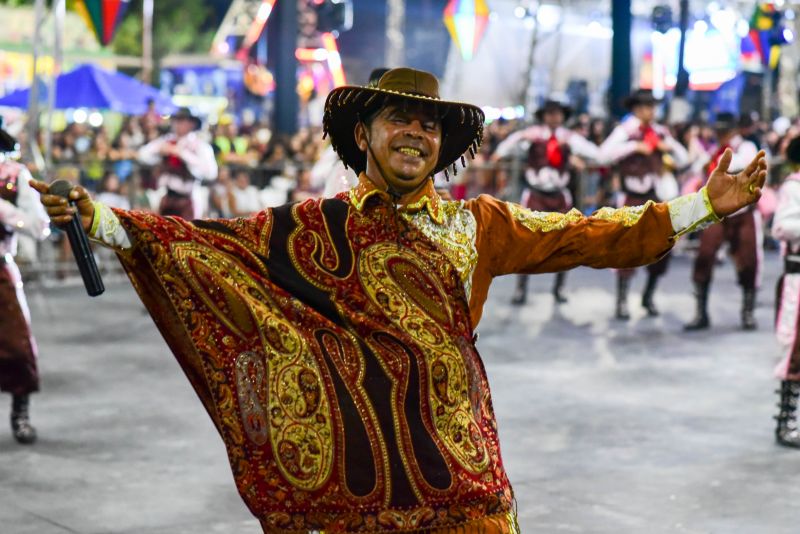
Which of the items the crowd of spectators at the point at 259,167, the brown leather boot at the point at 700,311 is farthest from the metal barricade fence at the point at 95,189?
the brown leather boot at the point at 700,311

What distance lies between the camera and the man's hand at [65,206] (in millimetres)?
3512

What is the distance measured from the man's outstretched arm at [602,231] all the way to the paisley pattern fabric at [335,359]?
0.41ft

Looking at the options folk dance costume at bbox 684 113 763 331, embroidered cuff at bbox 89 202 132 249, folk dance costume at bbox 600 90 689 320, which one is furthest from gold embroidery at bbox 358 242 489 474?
folk dance costume at bbox 600 90 689 320

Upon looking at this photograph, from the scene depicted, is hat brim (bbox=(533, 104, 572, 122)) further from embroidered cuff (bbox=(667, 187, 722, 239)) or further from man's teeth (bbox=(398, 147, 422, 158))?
man's teeth (bbox=(398, 147, 422, 158))

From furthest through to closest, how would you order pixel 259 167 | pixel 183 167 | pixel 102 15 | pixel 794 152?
pixel 102 15, pixel 259 167, pixel 183 167, pixel 794 152

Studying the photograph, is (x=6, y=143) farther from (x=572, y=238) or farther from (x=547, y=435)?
(x=572, y=238)

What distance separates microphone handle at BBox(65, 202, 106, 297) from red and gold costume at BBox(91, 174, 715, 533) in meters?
0.09

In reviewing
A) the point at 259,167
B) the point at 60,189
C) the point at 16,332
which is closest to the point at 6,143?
the point at 16,332

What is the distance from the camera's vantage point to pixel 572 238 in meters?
3.94

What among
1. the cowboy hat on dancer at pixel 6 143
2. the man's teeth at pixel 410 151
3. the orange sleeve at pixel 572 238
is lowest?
the cowboy hat on dancer at pixel 6 143

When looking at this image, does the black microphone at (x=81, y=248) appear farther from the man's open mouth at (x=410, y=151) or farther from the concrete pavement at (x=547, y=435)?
the concrete pavement at (x=547, y=435)

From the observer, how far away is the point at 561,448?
7508 mm

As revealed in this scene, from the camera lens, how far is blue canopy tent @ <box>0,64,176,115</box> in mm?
18016

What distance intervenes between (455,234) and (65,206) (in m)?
1.06
